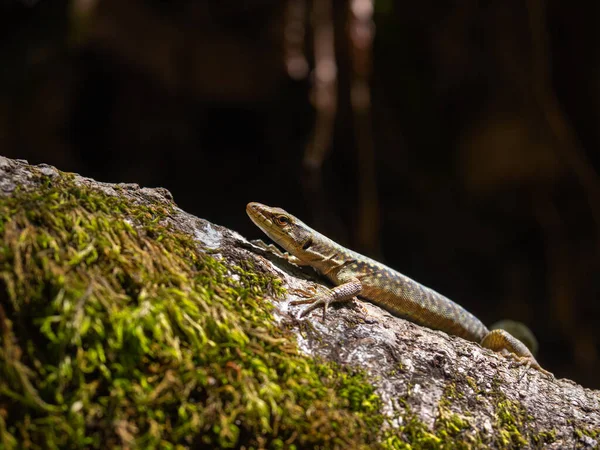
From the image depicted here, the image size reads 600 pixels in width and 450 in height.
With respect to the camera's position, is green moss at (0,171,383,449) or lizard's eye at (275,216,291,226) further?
lizard's eye at (275,216,291,226)

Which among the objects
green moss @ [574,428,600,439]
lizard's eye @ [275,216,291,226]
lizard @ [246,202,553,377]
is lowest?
green moss @ [574,428,600,439]

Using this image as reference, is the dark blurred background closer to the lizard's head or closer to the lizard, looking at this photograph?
the lizard

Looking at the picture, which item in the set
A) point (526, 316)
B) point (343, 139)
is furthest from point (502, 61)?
point (526, 316)

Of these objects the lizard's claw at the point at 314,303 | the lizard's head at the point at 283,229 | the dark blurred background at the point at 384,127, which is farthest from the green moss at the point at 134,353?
the dark blurred background at the point at 384,127

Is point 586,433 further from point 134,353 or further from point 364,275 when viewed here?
point 134,353

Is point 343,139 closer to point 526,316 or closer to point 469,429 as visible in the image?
point 526,316

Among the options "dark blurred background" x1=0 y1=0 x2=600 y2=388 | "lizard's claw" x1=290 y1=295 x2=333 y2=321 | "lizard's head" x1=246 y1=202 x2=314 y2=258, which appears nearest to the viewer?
"lizard's claw" x1=290 y1=295 x2=333 y2=321

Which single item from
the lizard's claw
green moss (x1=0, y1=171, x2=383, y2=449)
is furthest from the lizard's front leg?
green moss (x1=0, y1=171, x2=383, y2=449)

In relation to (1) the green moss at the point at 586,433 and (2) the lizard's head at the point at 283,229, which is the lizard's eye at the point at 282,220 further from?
(1) the green moss at the point at 586,433
